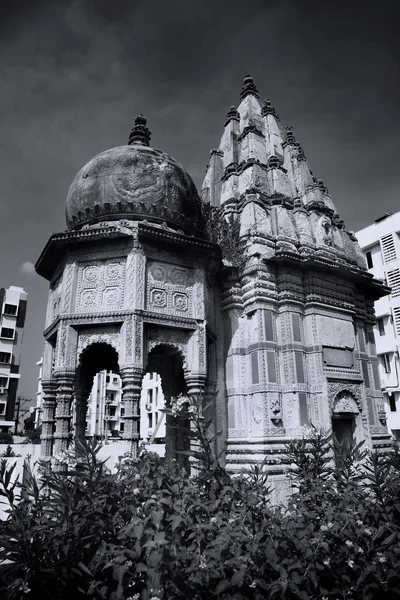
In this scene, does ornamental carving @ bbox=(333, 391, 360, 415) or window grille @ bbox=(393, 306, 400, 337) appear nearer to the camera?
ornamental carving @ bbox=(333, 391, 360, 415)

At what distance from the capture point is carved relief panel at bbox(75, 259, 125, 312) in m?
9.91

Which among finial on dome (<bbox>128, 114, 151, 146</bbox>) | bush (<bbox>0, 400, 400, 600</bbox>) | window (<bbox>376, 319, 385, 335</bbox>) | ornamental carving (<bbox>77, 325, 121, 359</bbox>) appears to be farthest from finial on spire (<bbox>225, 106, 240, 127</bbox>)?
window (<bbox>376, 319, 385, 335</bbox>)

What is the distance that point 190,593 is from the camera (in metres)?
3.71

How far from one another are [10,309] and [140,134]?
40.5m

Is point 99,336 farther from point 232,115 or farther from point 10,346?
point 10,346

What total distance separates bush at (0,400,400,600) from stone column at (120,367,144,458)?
3503 millimetres

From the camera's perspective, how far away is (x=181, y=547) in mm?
4023

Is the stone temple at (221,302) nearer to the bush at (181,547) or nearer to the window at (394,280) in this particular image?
the bush at (181,547)

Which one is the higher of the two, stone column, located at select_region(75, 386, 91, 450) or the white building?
the white building

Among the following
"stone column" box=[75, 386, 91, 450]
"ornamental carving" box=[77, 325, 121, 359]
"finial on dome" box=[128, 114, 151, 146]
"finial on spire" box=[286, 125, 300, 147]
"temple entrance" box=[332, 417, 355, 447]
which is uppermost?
"finial on spire" box=[286, 125, 300, 147]

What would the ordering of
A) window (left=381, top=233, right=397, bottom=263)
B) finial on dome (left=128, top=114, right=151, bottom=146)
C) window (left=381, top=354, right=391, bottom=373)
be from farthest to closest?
window (left=381, top=233, right=397, bottom=263), window (left=381, top=354, right=391, bottom=373), finial on dome (left=128, top=114, right=151, bottom=146)

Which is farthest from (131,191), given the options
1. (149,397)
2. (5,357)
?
(149,397)

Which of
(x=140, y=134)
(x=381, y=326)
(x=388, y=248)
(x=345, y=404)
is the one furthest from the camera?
(x=388, y=248)

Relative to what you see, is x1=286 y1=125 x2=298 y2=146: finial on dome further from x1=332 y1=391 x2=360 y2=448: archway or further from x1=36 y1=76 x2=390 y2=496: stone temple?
x1=332 y1=391 x2=360 y2=448: archway
